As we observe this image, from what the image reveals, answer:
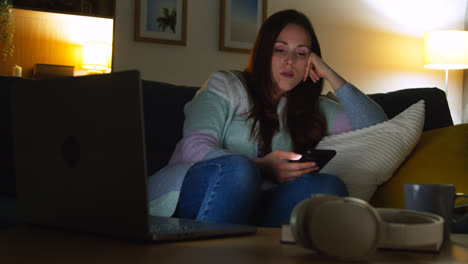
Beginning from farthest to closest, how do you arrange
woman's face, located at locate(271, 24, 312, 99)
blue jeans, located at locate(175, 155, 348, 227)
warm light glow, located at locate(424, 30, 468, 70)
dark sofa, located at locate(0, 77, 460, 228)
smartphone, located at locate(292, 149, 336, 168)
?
warm light glow, located at locate(424, 30, 468, 70) → woman's face, located at locate(271, 24, 312, 99) → dark sofa, located at locate(0, 77, 460, 228) → smartphone, located at locate(292, 149, 336, 168) → blue jeans, located at locate(175, 155, 348, 227)

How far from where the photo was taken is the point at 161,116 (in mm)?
1881

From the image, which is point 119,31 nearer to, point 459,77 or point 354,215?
point 459,77

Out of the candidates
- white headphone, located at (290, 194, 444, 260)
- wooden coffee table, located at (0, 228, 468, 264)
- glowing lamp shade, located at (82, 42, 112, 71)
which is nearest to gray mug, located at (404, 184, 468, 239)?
wooden coffee table, located at (0, 228, 468, 264)

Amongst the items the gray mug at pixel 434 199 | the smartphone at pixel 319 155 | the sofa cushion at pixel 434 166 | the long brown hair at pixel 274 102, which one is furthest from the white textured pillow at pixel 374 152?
the gray mug at pixel 434 199

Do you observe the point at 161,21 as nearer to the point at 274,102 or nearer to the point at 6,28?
the point at 6,28

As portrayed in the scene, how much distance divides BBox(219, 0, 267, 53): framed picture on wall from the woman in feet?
5.88

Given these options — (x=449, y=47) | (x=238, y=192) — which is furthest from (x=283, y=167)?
(x=449, y=47)

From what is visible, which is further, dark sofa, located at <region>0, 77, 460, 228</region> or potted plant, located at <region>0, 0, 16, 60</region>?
potted plant, located at <region>0, 0, 16, 60</region>

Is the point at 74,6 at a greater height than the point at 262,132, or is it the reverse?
the point at 74,6

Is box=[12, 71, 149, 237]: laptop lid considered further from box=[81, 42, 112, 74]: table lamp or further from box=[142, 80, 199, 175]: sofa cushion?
box=[81, 42, 112, 74]: table lamp

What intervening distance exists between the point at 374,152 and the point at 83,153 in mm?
1078

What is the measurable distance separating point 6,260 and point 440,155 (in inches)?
52.6

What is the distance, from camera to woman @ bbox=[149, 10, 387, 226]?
1.27 metres

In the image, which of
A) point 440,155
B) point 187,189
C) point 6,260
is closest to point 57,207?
point 6,260
